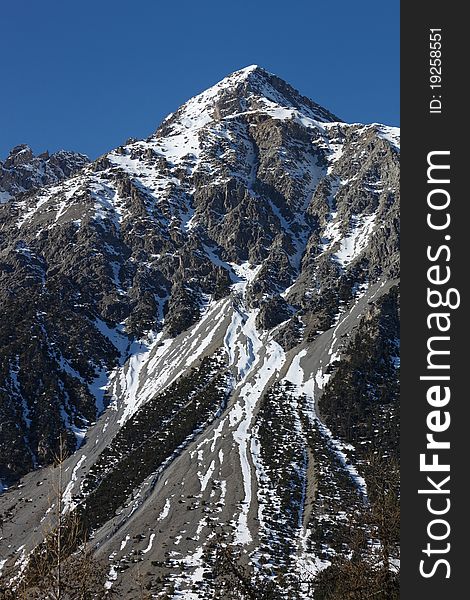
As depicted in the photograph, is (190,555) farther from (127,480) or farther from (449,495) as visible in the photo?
(449,495)

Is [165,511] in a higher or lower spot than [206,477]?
lower

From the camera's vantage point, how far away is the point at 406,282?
11102mm

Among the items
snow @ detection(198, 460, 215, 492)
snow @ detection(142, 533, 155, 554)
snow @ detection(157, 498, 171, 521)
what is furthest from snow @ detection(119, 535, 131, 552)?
snow @ detection(198, 460, 215, 492)

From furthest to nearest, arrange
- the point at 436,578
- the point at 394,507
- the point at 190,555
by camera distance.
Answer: the point at 190,555 → the point at 394,507 → the point at 436,578

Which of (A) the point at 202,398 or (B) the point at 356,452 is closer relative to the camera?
(B) the point at 356,452

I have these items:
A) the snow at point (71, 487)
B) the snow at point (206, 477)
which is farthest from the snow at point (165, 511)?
the snow at point (71, 487)

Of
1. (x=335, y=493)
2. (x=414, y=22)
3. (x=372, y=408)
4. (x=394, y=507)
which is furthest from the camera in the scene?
(x=372, y=408)

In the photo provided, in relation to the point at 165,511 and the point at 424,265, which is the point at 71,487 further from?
the point at 424,265

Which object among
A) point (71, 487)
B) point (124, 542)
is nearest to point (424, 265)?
point (124, 542)

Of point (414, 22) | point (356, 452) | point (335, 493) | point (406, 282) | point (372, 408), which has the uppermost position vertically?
point (372, 408)

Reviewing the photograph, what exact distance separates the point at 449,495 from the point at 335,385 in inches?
6815

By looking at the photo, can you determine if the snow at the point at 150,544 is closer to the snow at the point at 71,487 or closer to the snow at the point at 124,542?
the snow at the point at 124,542

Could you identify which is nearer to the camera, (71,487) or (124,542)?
(124,542)

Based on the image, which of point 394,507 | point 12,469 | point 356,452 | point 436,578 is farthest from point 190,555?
point 436,578
